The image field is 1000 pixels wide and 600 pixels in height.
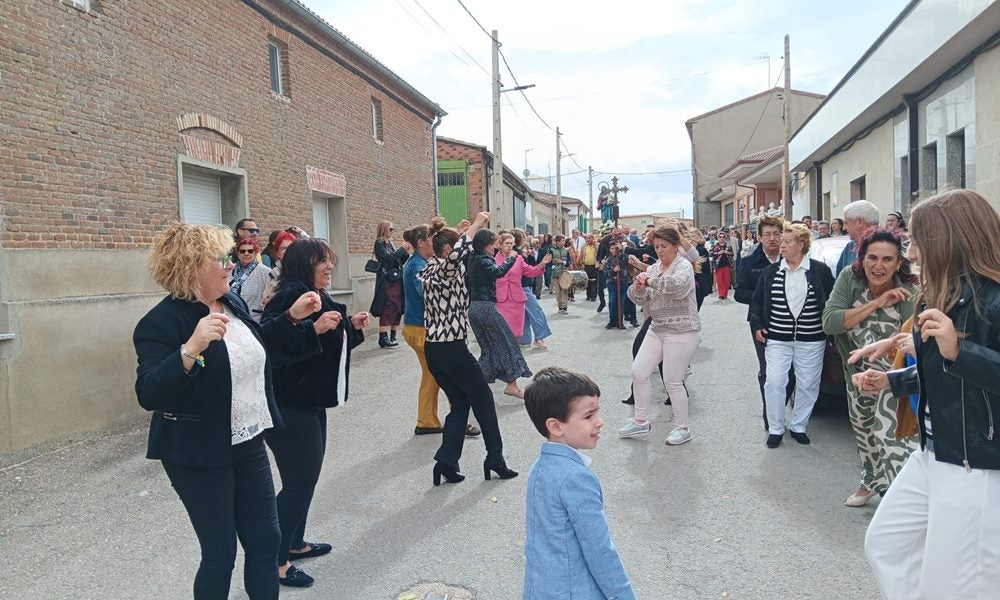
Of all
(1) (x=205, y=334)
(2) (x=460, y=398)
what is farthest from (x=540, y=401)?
(2) (x=460, y=398)

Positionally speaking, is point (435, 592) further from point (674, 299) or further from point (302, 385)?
point (674, 299)

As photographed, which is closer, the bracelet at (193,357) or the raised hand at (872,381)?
the bracelet at (193,357)

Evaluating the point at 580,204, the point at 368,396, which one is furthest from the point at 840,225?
the point at 580,204

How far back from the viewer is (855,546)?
12.9 feet

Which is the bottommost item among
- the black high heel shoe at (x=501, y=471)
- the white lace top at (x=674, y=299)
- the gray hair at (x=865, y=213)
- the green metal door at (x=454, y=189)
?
the black high heel shoe at (x=501, y=471)

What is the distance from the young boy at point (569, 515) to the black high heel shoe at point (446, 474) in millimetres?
2827

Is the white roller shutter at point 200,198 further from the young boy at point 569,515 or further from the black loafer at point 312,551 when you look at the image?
the young boy at point 569,515

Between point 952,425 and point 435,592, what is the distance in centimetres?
242

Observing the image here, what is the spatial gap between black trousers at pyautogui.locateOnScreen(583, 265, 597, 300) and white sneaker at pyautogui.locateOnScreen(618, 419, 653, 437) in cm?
1162

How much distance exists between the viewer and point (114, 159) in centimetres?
794

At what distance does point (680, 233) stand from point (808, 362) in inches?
57.8

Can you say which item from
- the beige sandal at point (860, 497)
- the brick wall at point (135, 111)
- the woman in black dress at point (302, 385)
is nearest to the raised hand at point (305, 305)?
the woman in black dress at point (302, 385)

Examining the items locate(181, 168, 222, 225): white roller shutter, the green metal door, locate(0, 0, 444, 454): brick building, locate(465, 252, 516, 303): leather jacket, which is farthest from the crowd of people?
the green metal door

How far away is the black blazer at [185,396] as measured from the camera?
2.69 m
